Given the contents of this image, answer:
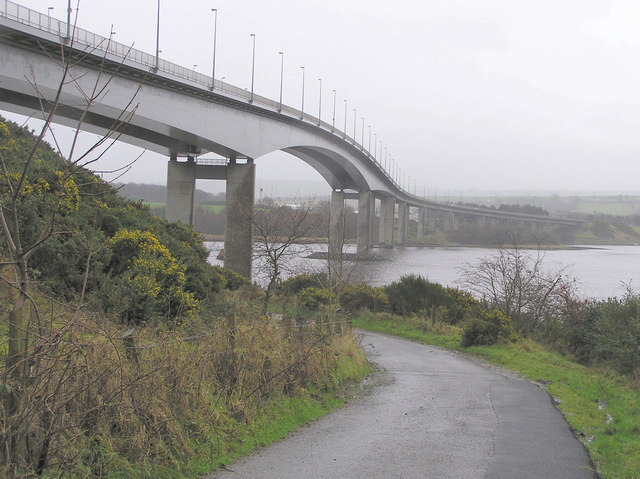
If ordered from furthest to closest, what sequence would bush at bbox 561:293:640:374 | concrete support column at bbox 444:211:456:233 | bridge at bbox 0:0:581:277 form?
concrete support column at bbox 444:211:456:233 < bridge at bbox 0:0:581:277 < bush at bbox 561:293:640:374

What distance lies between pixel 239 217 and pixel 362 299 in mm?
10769

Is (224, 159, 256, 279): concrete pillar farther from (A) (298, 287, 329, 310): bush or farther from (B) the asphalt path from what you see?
(B) the asphalt path

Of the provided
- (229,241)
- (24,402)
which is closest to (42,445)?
(24,402)

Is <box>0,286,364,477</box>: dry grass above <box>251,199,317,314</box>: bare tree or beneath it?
beneath

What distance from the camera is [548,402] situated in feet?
37.0

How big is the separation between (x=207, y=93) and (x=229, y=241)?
27.7 feet

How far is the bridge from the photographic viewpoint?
22.1m

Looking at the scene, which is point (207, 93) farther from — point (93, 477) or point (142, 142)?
point (93, 477)

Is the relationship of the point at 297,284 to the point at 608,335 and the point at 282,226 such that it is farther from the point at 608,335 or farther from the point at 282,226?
the point at 608,335

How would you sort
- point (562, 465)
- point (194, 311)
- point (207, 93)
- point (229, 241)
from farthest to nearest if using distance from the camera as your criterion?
point (229, 241) < point (207, 93) < point (194, 311) < point (562, 465)

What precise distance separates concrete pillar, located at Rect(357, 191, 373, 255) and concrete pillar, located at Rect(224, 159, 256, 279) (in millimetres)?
30769

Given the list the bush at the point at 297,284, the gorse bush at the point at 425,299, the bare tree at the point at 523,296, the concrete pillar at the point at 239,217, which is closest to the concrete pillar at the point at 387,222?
the concrete pillar at the point at 239,217

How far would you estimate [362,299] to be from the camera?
2861cm

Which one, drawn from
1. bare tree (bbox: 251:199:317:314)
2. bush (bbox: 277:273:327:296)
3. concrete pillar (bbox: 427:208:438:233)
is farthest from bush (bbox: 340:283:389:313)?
concrete pillar (bbox: 427:208:438:233)
